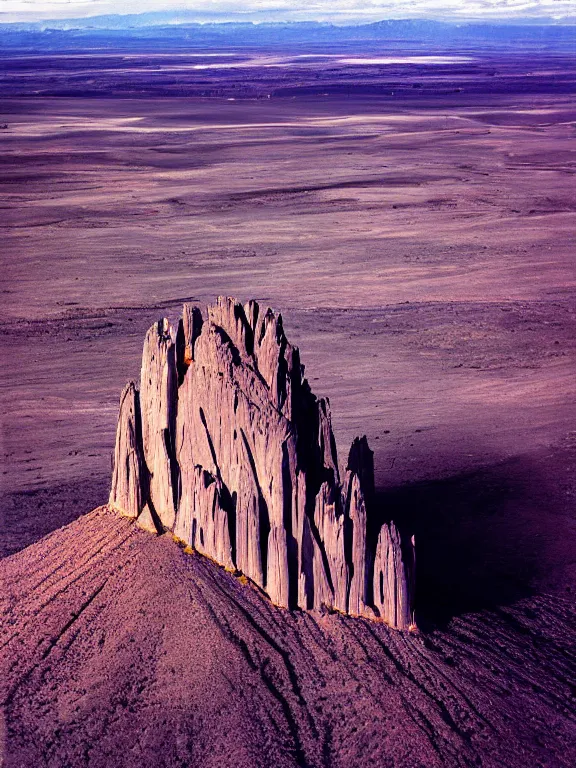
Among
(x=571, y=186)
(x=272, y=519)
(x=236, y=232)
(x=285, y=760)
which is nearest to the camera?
(x=285, y=760)

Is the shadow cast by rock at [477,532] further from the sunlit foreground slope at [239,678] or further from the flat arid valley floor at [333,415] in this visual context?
the sunlit foreground slope at [239,678]

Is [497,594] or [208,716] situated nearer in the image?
[208,716]

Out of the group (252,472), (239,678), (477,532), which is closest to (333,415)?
(477,532)

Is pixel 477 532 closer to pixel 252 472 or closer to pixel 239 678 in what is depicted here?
pixel 252 472

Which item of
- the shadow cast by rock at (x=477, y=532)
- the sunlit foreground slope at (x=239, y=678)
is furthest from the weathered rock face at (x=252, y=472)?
the shadow cast by rock at (x=477, y=532)

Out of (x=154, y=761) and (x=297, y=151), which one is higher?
(x=297, y=151)

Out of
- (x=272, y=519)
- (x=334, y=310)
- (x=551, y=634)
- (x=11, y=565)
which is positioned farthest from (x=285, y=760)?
(x=334, y=310)

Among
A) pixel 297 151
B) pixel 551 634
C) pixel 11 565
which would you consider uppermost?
pixel 297 151

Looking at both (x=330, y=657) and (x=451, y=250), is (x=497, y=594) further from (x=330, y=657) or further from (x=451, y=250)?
(x=451, y=250)
